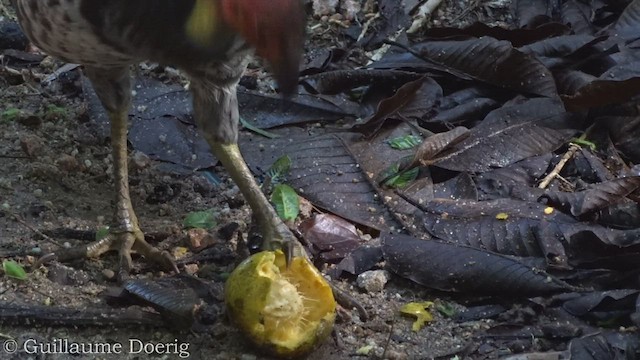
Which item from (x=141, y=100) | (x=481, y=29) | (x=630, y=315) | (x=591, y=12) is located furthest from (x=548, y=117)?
(x=141, y=100)

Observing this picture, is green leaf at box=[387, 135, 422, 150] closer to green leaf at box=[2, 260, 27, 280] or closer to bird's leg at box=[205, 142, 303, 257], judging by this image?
bird's leg at box=[205, 142, 303, 257]

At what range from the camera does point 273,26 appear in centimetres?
244

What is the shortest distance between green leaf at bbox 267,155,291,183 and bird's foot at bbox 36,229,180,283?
1.52ft

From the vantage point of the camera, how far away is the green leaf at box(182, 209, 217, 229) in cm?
314

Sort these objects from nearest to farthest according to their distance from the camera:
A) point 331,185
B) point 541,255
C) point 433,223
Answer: point 541,255 → point 433,223 → point 331,185

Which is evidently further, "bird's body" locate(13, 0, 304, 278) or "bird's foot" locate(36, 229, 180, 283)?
"bird's foot" locate(36, 229, 180, 283)

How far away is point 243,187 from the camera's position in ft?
10.2

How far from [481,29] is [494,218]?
1.04 meters

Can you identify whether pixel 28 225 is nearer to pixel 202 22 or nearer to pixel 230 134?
pixel 230 134

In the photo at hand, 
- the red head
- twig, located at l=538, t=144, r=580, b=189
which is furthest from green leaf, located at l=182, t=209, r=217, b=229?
twig, located at l=538, t=144, r=580, b=189

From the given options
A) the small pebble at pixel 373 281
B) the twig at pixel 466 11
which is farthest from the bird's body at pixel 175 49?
the twig at pixel 466 11

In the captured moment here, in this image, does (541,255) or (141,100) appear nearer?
(541,255)

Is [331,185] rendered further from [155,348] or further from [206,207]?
[155,348]

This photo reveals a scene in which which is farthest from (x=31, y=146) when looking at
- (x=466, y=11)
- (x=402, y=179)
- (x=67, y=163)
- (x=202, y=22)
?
(x=466, y=11)
